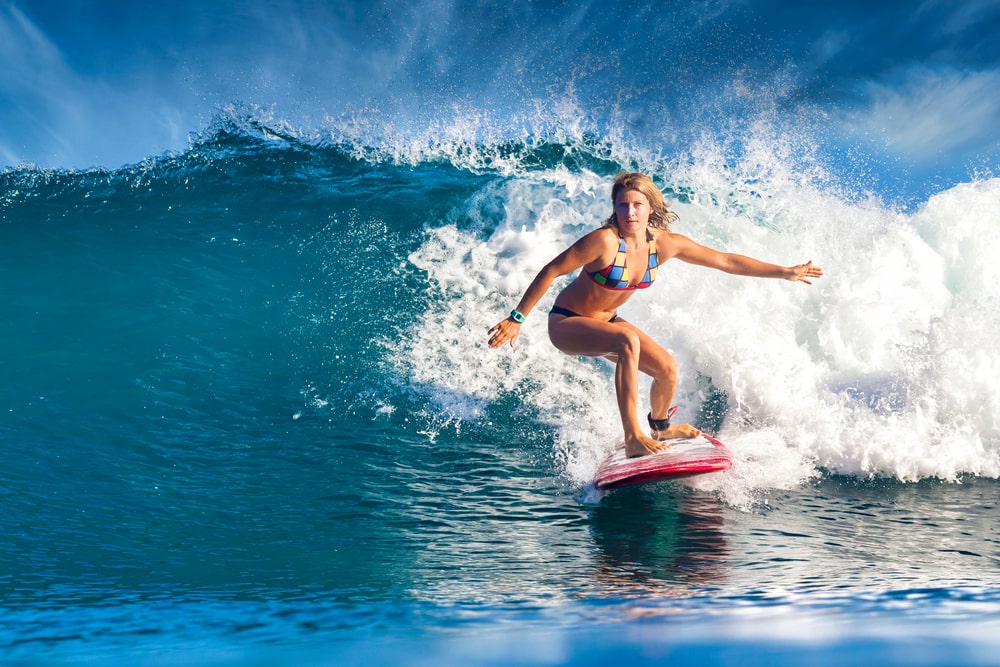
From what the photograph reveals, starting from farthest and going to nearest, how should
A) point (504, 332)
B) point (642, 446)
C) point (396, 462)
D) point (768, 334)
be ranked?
point (768, 334) → point (396, 462) → point (642, 446) → point (504, 332)

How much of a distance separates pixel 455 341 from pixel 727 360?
2567 millimetres

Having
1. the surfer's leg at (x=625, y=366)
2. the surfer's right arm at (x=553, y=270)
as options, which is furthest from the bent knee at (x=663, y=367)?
the surfer's right arm at (x=553, y=270)

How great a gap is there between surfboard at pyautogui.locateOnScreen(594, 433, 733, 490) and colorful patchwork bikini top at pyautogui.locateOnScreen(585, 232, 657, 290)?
1.04m

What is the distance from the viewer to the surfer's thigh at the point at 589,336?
15.1ft

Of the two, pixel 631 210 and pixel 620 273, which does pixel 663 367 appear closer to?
pixel 620 273

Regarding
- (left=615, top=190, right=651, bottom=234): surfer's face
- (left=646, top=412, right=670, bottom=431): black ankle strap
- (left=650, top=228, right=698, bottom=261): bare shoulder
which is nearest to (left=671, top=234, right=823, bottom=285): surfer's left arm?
(left=650, top=228, right=698, bottom=261): bare shoulder

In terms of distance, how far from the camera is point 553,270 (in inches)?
180

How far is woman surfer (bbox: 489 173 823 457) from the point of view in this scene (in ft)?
14.9

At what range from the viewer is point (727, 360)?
6973mm

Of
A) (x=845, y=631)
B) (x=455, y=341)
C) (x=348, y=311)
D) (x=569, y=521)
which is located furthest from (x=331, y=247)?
(x=845, y=631)

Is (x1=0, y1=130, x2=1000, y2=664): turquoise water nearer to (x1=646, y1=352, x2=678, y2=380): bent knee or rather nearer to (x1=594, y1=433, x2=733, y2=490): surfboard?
(x1=594, y1=433, x2=733, y2=490): surfboard

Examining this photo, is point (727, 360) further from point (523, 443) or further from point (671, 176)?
point (671, 176)

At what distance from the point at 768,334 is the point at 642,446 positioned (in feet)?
12.4

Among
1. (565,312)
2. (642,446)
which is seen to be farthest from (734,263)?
(642,446)
